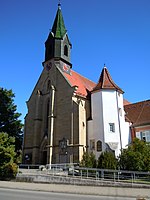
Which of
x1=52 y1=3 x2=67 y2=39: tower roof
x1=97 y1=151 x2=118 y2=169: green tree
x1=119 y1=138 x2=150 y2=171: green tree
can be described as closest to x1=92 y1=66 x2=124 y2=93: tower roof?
x1=52 y1=3 x2=67 y2=39: tower roof

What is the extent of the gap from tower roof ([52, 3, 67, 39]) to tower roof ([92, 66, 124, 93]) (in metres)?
10.0

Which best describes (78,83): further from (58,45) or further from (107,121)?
(107,121)

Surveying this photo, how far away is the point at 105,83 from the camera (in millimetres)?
33438

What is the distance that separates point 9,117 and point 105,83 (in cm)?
1878

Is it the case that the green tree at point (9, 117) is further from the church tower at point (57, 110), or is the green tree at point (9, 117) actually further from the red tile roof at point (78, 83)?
the red tile roof at point (78, 83)

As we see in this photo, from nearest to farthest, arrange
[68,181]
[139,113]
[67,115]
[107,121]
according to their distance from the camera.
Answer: [68,181] → [107,121] → [67,115] → [139,113]

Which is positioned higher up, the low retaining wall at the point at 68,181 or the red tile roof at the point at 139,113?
the red tile roof at the point at 139,113

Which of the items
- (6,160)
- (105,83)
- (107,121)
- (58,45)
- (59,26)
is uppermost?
(59,26)

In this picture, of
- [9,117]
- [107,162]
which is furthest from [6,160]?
[9,117]

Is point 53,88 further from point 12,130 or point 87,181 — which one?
point 87,181

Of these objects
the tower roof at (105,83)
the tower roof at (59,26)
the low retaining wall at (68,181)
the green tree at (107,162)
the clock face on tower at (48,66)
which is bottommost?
the low retaining wall at (68,181)

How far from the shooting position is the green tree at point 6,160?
2259cm

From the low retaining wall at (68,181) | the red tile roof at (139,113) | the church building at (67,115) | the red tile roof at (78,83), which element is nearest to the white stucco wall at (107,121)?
the church building at (67,115)

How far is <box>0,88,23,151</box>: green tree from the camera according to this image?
39719mm
